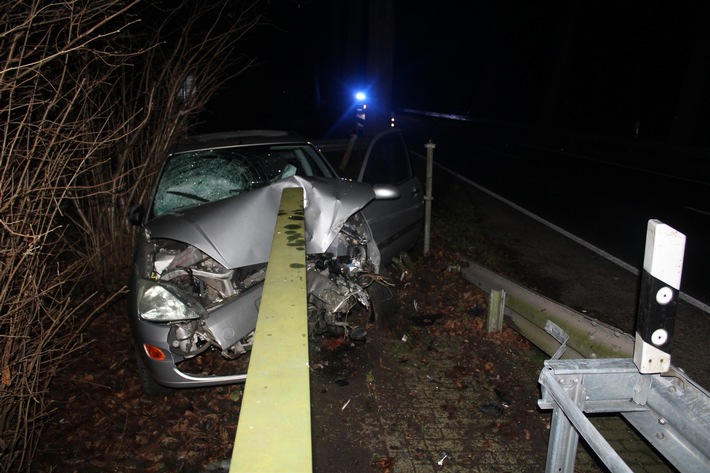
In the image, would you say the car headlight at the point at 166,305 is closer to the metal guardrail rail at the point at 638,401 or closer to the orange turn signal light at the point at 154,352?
the orange turn signal light at the point at 154,352

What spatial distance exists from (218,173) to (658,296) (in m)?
4.25

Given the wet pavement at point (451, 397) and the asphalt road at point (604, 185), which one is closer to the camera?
the wet pavement at point (451, 397)

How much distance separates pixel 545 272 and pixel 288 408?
579 centimetres

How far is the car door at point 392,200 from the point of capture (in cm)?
531

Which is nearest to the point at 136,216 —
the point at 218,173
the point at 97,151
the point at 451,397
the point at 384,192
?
the point at 218,173

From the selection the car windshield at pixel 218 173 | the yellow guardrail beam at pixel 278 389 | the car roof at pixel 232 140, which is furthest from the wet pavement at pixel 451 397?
the car roof at pixel 232 140

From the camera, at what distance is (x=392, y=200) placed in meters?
5.51

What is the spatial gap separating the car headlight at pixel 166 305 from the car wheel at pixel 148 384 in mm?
676

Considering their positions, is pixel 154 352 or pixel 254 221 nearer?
pixel 154 352

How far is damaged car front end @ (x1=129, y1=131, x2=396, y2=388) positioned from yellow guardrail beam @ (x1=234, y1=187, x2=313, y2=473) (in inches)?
38.1

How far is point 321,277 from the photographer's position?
4.16m

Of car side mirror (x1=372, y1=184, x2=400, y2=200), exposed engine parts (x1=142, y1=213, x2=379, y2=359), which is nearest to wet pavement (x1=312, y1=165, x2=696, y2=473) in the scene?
exposed engine parts (x1=142, y1=213, x2=379, y2=359)

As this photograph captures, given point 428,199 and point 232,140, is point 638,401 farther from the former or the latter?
point 428,199

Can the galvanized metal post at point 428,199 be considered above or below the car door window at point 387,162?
below
